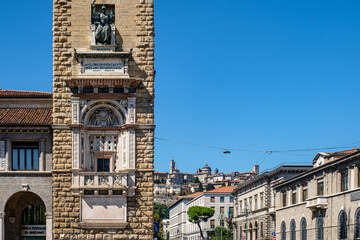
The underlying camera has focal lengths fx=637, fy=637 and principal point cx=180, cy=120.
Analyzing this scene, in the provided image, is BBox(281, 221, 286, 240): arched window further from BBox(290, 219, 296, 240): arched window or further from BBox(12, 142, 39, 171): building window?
BBox(12, 142, 39, 171): building window

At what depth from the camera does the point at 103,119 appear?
33125mm

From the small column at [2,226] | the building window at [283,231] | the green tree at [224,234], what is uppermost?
the small column at [2,226]

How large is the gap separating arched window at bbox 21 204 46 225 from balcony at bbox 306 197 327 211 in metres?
24.9

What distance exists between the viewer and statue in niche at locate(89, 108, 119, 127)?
33094mm

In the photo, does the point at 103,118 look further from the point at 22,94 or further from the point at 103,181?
the point at 22,94

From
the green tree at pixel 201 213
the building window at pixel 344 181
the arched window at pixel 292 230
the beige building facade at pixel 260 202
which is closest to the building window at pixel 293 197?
the arched window at pixel 292 230

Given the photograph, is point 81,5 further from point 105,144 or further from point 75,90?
point 105,144

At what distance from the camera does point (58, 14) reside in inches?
1312

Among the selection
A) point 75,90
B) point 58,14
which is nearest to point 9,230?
point 75,90

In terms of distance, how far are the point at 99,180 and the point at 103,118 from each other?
10.7ft

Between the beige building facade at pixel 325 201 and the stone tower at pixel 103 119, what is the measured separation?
1959 cm

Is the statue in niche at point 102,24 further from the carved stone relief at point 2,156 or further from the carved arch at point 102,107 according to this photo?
the carved stone relief at point 2,156

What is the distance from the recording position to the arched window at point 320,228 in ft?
176

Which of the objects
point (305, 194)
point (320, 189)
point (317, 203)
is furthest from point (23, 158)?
point (305, 194)
